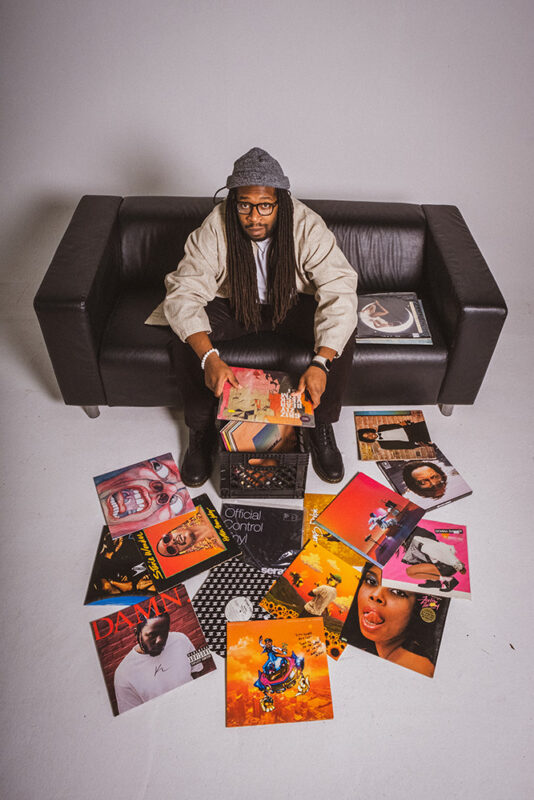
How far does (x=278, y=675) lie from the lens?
133 cm

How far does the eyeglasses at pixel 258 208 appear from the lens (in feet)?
4.87

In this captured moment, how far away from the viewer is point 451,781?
1209 mm

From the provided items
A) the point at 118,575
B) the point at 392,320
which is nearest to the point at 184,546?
the point at 118,575

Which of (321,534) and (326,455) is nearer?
(321,534)

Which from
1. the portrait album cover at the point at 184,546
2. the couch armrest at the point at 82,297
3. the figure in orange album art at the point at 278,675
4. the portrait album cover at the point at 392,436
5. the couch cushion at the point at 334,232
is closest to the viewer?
the figure in orange album art at the point at 278,675

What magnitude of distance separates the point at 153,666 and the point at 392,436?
1.14 m

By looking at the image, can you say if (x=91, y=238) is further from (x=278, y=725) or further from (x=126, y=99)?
(x=278, y=725)

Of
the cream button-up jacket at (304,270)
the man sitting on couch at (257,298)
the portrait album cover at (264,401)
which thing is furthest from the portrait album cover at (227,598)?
the cream button-up jacket at (304,270)

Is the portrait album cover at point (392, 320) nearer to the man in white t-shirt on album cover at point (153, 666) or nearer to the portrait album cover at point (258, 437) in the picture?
the portrait album cover at point (258, 437)

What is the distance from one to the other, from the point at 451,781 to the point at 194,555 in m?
0.87

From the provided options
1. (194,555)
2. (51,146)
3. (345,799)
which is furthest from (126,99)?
(345,799)

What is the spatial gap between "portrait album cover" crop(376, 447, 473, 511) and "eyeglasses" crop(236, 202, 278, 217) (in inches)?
37.8

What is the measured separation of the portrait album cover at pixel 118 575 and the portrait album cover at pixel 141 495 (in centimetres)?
5

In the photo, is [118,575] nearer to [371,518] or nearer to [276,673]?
[276,673]
